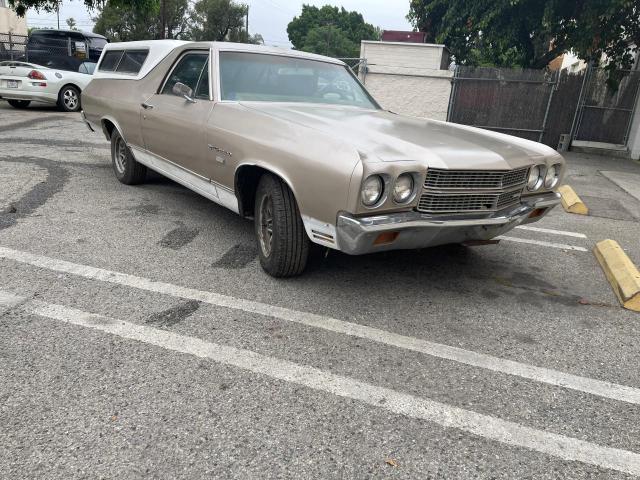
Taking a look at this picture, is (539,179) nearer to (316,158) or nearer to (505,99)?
(316,158)

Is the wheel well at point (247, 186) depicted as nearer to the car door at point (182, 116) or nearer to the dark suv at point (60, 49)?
the car door at point (182, 116)

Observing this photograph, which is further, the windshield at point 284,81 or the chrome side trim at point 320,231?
the windshield at point 284,81

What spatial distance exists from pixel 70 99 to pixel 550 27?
12.3 meters

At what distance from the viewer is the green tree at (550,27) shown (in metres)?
11.2

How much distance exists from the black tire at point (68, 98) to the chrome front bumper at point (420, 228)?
41.9 feet

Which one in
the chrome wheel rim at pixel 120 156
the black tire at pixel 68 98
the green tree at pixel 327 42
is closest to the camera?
the chrome wheel rim at pixel 120 156

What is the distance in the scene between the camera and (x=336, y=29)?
90.8 meters

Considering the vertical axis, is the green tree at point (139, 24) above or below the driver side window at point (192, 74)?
above

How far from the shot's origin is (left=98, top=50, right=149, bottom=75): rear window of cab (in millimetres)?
5562

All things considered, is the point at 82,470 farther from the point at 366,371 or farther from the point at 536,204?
the point at 536,204

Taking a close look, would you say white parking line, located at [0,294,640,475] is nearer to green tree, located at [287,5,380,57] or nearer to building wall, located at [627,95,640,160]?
building wall, located at [627,95,640,160]

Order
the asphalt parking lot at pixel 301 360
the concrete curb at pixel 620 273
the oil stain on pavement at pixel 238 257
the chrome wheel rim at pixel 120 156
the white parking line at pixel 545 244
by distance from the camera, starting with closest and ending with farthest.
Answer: the asphalt parking lot at pixel 301 360
the concrete curb at pixel 620 273
the oil stain on pavement at pixel 238 257
the white parking line at pixel 545 244
the chrome wheel rim at pixel 120 156

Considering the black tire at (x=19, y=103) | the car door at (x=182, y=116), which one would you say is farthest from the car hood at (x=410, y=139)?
the black tire at (x=19, y=103)

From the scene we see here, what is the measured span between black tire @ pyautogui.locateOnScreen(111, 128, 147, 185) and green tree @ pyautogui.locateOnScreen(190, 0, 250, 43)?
4874cm
